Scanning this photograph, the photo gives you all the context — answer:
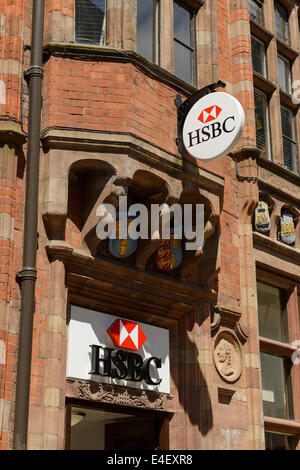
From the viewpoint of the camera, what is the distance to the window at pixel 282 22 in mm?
14714

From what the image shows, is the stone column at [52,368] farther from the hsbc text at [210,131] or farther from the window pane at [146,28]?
the window pane at [146,28]

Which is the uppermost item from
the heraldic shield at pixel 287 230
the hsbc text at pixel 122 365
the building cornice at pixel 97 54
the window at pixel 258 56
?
the window at pixel 258 56

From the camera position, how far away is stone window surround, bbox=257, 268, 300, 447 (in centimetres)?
1180

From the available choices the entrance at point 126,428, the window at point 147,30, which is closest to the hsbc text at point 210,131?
the window at point 147,30

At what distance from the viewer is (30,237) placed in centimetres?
884

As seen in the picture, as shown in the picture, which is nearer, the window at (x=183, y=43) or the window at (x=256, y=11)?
the window at (x=183, y=43)

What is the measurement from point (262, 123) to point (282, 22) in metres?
2.43

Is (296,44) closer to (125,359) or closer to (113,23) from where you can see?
(113,23)

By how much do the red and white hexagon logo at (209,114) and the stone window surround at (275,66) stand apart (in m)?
3.33

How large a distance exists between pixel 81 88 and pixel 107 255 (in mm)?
2005

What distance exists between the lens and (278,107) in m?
13.7

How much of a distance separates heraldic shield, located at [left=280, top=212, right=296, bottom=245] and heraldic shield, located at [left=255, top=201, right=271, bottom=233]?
0.40 metres

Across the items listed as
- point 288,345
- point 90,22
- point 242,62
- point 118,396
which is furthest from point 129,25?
point 288,345
